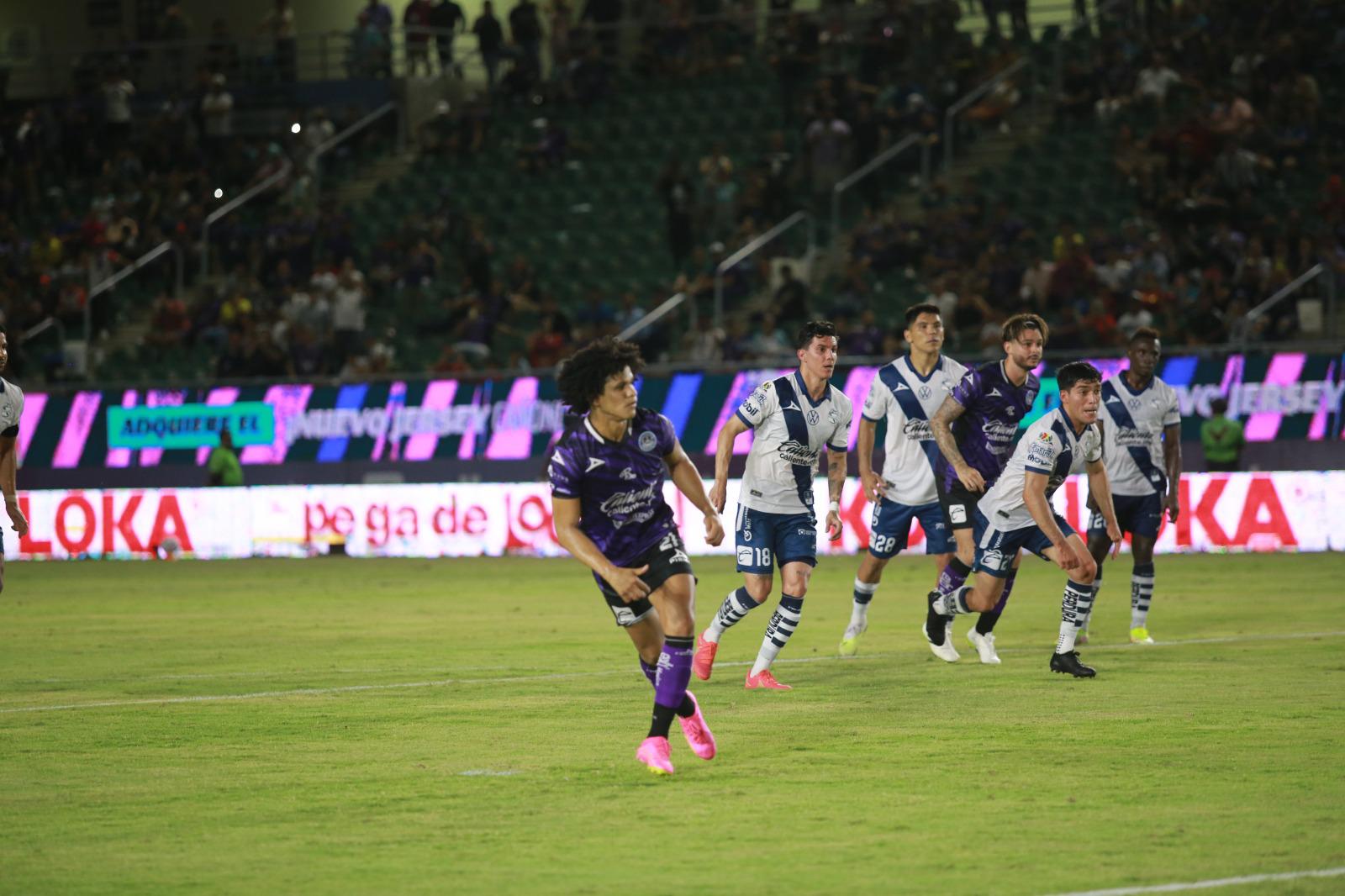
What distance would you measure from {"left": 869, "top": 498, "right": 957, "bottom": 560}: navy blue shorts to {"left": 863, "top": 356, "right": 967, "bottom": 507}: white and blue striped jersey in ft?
0.20

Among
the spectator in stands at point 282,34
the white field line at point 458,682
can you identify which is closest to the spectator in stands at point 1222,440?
the white field line at point 458,682

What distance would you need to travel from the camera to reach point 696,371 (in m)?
28.4

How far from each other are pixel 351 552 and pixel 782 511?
58.2ft

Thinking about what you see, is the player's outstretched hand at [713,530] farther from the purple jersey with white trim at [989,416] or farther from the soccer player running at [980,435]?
the purple jersey with white trim at [989,416]

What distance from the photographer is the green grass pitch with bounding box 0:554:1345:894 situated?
23.2 ft

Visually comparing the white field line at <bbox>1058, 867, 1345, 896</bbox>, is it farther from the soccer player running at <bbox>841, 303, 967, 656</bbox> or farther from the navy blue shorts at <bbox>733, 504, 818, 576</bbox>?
the soccer player running at <bbox>841, 303, 967, 656</bbox>

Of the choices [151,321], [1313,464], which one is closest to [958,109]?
[1313,464]

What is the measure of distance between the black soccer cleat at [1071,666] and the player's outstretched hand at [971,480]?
124 centimetres

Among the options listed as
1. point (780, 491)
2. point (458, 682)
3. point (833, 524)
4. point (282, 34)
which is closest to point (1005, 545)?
point (833, 524)

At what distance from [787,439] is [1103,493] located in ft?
7.07

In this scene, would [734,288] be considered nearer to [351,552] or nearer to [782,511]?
[351,552]

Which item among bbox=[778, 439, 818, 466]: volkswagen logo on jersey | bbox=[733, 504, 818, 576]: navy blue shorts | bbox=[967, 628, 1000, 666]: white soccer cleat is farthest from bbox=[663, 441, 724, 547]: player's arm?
bbox=[967, 628, 1000, 666]: white soccer cleat

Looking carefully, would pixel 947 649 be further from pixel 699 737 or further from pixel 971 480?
pixel 699 737

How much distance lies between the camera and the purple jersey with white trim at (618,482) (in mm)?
9156
